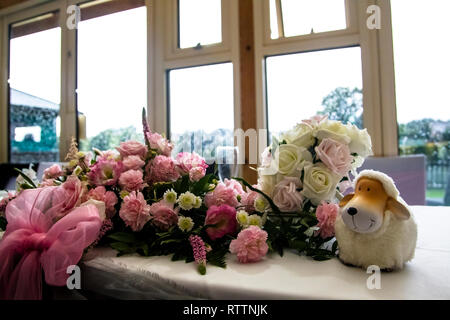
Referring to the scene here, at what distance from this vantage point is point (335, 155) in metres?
0.50

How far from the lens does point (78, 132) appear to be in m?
3.08

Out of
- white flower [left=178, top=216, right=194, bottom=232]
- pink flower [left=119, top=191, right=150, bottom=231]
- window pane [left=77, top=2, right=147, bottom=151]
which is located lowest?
white flower [left=178, top=216, right=194, bottom=232]

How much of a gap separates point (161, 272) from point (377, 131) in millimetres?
1994

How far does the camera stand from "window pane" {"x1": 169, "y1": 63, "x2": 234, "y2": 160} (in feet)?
7.97

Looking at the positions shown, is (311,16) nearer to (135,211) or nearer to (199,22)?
(199,22)

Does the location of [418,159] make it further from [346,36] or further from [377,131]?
[346,36]

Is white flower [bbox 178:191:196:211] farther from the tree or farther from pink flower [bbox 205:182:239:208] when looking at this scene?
the tree

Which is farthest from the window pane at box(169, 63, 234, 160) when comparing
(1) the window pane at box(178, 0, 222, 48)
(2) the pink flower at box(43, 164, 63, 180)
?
(2) the pink flower at box(43, 164, 63, 180)

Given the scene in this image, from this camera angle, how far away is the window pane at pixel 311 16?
2098mm

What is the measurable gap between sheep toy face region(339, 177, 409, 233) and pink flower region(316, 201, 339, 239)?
0.07 m

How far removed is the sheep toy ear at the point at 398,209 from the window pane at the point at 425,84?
1843 mm

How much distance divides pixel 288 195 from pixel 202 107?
84.2 inches

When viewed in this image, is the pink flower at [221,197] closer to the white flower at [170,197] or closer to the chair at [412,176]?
the white flower at [170,197]

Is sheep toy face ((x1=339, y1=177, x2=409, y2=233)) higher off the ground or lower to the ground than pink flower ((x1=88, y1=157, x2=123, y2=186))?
lower
